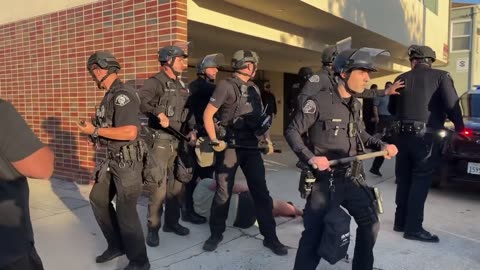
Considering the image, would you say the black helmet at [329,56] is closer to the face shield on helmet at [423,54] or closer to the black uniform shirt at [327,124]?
the face shield on helmet at [423,54]

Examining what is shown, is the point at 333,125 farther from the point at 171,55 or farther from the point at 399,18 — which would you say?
the point at 399,18

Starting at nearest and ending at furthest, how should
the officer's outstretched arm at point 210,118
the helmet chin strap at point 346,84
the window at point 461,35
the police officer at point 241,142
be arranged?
the helmet chin strap at point 346,84 < the officer's outstretched arm at point 210,118 < the police officer at point 241,142 < the window at point 461,35

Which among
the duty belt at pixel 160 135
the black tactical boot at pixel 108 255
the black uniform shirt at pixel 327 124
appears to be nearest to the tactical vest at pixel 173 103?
the duty belt at pixel 160 135

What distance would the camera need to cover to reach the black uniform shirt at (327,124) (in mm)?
2844

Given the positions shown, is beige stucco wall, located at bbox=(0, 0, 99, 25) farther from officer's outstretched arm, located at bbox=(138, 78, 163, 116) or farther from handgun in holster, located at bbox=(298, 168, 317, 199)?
handgun in holster, located at bbox=(298, 168, 317, 199)

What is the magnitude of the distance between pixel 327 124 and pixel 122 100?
4.96ft

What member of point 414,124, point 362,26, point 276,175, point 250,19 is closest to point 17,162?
point 414,124

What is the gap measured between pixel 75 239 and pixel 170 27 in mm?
2733

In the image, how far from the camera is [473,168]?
5.70 metres

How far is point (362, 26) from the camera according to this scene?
31.0 ft

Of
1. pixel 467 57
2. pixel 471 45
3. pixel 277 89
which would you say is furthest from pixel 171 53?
pixel 471 45

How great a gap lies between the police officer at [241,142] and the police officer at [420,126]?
1.45m

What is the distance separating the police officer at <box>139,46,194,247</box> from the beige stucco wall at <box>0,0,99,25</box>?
9.40 ft

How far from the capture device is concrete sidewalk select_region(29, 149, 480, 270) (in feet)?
12.1
